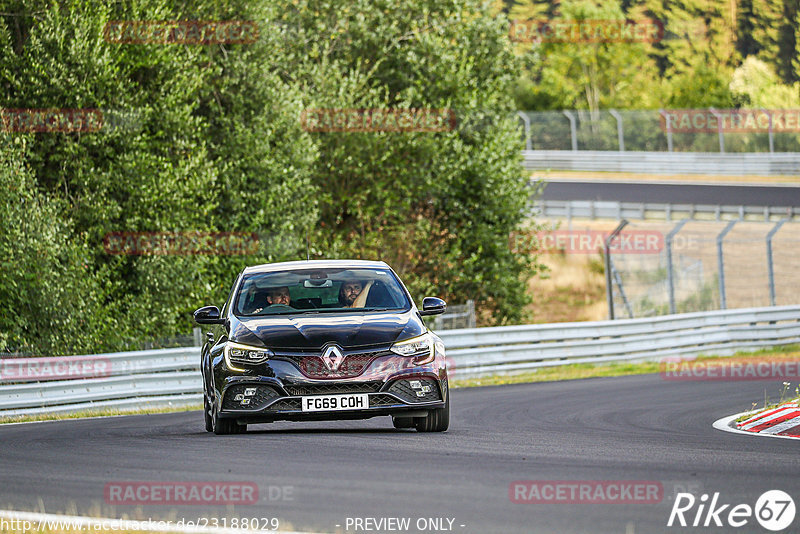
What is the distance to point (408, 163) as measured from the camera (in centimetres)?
3059

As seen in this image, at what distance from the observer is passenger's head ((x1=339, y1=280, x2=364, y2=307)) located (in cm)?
1143

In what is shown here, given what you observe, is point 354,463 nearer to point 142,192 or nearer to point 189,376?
point 189,376

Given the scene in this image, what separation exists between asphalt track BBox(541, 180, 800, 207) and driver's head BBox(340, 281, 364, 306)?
1347 inches

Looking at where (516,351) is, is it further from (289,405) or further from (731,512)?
(731,512)

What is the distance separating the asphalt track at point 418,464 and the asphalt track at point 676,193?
3236cm

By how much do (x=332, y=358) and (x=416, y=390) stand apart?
778 mm

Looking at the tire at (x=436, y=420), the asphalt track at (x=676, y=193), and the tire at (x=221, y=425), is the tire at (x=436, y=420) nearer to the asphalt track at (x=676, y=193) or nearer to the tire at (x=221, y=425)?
the tire at (x=221, y=425)

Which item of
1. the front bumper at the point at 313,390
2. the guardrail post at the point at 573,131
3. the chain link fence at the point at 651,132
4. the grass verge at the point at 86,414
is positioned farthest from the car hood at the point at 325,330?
the guardrail post at the point at 573,131

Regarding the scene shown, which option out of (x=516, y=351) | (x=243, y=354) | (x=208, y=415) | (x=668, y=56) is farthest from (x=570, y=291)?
(x=668, y=56)

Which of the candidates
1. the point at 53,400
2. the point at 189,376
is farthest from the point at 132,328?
the point at 53,400

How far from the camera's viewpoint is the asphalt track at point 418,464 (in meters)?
6.60

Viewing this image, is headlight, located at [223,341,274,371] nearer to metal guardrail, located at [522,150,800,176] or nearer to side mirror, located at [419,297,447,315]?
side mirror, located at [419,297,447,315]

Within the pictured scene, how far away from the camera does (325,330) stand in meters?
10.3

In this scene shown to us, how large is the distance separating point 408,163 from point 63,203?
10842 mm
